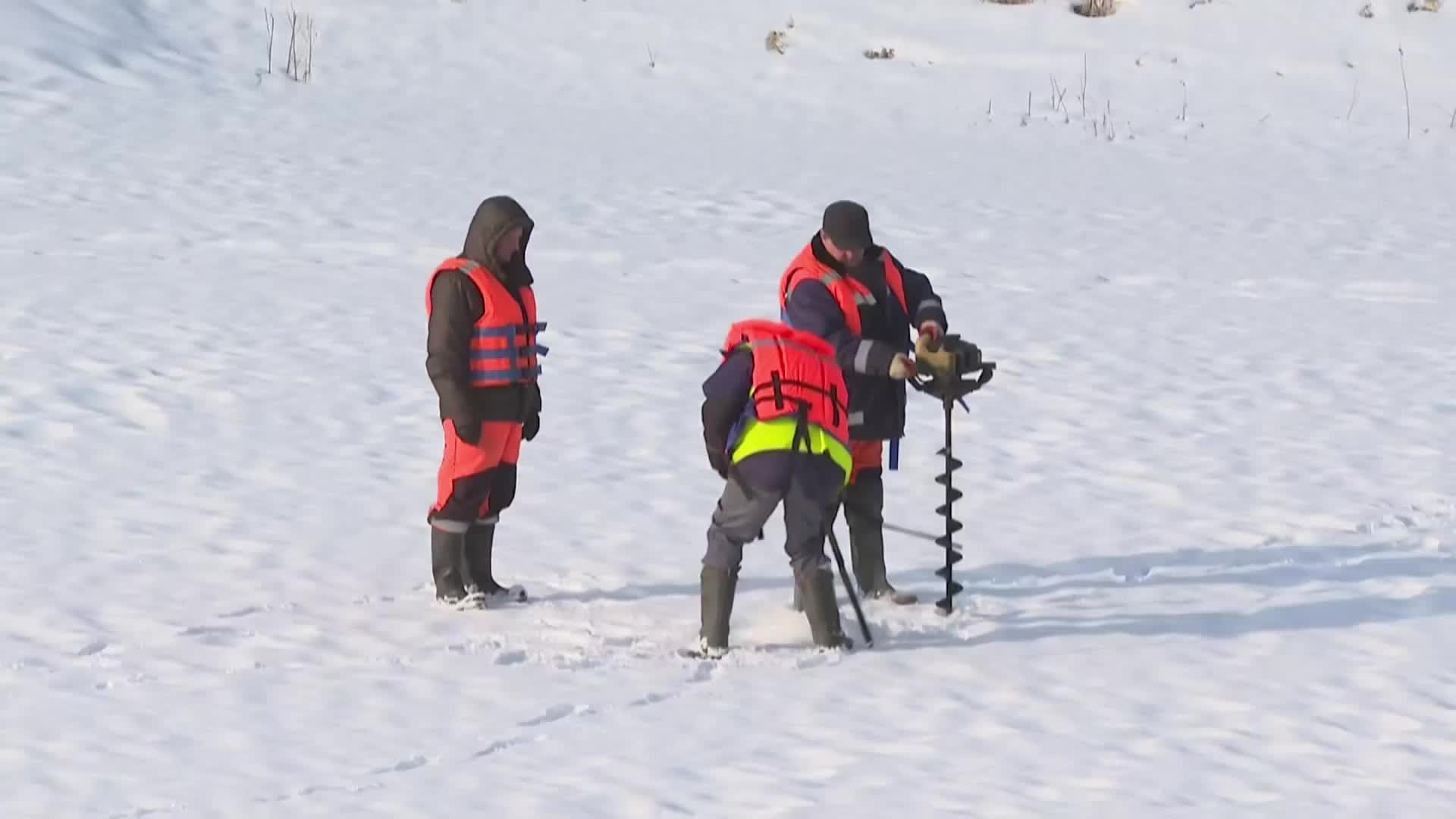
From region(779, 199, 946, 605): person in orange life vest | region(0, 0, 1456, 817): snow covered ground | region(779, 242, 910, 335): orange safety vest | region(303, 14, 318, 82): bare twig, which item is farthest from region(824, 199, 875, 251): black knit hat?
Answer: region(303, 14, 318, 82): bare twig

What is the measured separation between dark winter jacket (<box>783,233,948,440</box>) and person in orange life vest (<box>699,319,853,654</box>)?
0.24m

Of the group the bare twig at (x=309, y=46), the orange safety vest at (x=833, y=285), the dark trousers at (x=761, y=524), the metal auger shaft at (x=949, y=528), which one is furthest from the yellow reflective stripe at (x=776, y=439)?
the bare twig at (x=309, y=46)

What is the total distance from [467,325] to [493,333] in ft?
0.34

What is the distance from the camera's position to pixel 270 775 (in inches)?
213

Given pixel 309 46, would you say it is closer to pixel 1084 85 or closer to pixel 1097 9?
pixel 1084 85

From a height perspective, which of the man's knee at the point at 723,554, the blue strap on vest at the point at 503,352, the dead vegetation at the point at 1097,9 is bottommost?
the man's knee at the point at 723,554

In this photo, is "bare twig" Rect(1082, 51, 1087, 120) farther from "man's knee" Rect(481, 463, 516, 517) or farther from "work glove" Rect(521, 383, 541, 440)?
"man's knee" Rect(481, 463, 516, 517)

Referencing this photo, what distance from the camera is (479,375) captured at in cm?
713

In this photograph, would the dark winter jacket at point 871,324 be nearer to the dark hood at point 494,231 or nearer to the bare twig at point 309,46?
the dark hood at point 494,231

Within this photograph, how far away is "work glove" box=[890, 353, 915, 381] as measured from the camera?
675cm

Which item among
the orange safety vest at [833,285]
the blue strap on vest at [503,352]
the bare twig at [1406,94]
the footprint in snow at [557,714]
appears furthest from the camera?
the bare twig at [1406,94]

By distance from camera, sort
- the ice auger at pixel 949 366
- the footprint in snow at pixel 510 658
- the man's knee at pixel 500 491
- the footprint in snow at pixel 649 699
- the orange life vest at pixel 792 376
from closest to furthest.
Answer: the footprint in snow at pixel 649 699, the orange life vest at pixel 792 376, the footprint in snow at pixel 510 658, the ice auger at pixel 949 366, the man's knee at pixel 500 491

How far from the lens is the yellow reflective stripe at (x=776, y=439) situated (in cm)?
650

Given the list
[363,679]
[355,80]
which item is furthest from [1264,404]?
[355,80]
